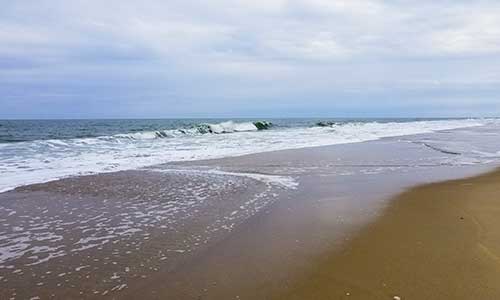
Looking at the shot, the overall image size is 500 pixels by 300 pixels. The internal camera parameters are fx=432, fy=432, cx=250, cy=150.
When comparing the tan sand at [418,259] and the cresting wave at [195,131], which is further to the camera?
the cresting wave at [195,131]

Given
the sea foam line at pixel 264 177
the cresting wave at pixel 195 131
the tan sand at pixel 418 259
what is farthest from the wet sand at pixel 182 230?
the cresting wave at pixel 195 131

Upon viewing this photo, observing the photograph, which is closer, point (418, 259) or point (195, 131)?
point (418, 259)

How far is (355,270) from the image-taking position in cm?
384

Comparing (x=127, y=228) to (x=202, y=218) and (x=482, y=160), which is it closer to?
(x=202, y=218)

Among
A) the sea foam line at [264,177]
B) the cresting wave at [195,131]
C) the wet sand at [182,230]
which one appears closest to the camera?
the wet sand at [182,230]

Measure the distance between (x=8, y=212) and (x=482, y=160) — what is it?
1210cm

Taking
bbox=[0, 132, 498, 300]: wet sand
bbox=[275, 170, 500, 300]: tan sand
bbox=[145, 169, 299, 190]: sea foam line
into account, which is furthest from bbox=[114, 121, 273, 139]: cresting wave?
bbox=[275, 170, 500, 300]: tan sand

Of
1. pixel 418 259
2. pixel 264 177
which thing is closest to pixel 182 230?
pixel 418 259

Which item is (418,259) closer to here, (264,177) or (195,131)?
(264,177)

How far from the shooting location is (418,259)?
13.3 ft

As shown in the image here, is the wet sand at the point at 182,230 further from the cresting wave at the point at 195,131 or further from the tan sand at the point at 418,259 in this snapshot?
the cresting wave at the point at 195,131

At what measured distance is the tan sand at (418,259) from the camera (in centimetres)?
338

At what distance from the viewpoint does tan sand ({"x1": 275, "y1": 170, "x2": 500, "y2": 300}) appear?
3.38 meters

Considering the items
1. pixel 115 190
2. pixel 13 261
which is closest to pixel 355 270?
pixel 13 261
